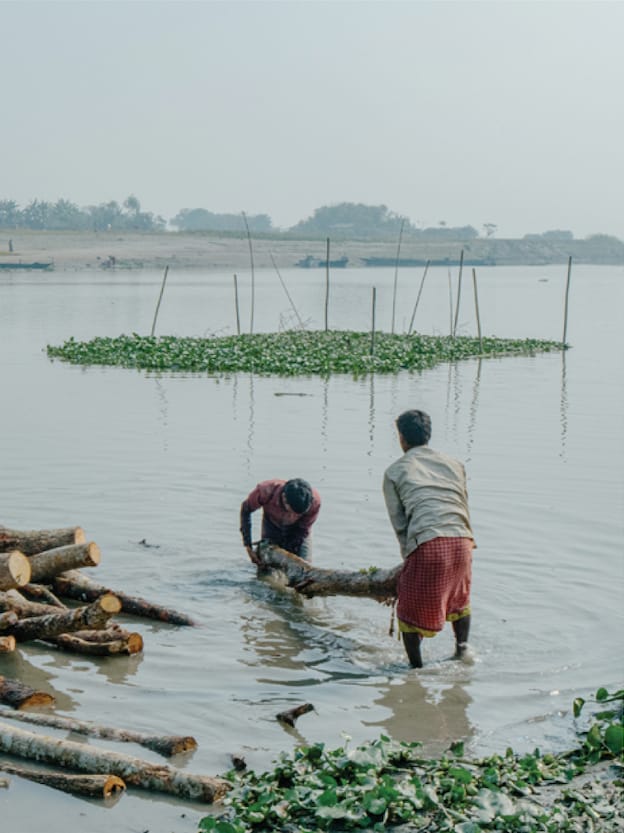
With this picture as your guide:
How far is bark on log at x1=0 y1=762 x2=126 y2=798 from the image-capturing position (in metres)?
4.75

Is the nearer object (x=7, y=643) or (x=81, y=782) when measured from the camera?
(x=81, y=782)

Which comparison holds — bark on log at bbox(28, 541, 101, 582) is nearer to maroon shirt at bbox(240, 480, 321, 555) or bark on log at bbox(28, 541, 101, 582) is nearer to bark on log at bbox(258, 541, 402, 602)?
maroon shirt at bbox(240, 480, 321, 555)

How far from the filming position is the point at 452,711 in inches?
244

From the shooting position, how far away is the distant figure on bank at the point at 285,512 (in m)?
7.34

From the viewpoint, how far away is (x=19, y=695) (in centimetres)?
569

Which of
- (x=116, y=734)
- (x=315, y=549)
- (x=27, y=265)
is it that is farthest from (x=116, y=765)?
(x=27, y=265)

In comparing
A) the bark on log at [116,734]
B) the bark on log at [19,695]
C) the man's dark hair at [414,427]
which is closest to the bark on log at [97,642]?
the bark on log at [19,695]

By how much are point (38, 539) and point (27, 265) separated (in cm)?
7444

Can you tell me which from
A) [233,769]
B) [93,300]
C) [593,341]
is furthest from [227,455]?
[93,300]

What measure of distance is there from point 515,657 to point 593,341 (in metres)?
27.0

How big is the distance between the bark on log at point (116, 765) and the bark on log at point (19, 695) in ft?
2.02

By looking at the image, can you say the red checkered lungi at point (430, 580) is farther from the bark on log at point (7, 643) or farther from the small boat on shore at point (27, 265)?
the small boat on shore at point (27, 265)

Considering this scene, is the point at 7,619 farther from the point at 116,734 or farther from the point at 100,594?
the point at 116,734

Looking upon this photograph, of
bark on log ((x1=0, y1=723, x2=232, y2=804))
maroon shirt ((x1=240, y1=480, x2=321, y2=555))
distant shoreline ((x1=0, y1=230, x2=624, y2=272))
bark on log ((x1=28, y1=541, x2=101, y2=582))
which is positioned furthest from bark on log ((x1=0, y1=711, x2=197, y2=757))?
distant shoreline ((x1=0, y1=230, x2=624, y2=272))
